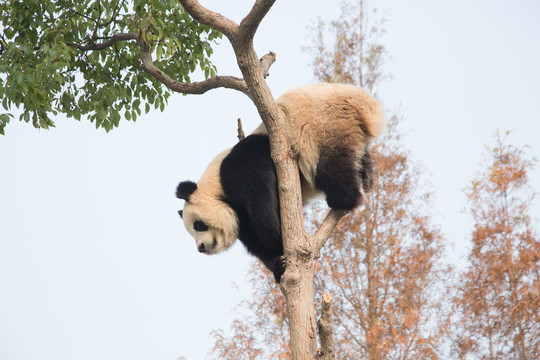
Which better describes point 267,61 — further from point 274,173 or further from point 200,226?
point 200,226

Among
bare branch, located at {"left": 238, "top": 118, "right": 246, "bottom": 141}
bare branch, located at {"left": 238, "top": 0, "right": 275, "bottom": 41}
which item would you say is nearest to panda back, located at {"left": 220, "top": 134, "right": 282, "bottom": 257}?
bare branch, located at {"left": 238, "top": 118, "right": 246, "bottom": 141}

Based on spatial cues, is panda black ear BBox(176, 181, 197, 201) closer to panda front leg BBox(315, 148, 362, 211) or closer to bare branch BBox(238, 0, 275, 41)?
panda front leg BBox(315, 148, 362, 211)

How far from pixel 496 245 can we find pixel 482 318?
1.54 meters

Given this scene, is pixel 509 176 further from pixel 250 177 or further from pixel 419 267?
pixel 250 177

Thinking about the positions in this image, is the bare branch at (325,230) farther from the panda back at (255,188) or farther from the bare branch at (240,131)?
the bare branch at (240,131)

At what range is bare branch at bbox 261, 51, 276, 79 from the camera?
4562mm

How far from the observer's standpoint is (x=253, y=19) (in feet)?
10.9

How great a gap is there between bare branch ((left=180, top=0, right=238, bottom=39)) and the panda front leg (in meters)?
1.16

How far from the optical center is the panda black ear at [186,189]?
4.39m

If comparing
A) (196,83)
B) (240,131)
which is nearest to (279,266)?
(240,131)

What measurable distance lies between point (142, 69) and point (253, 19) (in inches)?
65.0

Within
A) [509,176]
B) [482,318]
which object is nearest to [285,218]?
[482,318]

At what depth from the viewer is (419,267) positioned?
9828 millimetres

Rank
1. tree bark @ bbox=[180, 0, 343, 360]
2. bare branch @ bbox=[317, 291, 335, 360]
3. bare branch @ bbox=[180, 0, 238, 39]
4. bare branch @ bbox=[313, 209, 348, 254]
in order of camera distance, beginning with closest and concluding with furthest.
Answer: bare branch @ bbox=[317, 291, 335, 360]
tree bark @ bbox=[180, 0, 343, 360]
bare branch @ bbox=[180, 0, 238, 39]
bare branch @ bbox=[313, 209, 348, 254]
